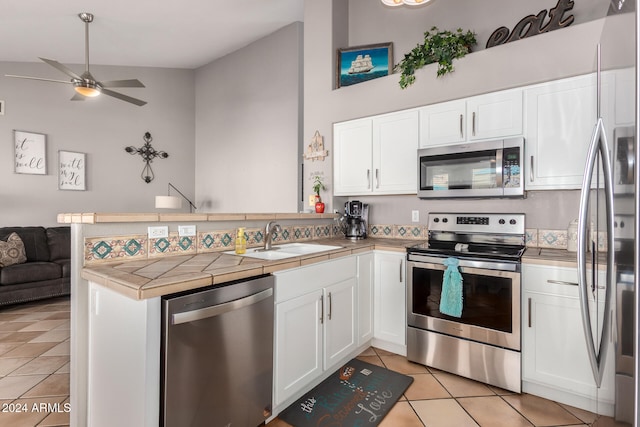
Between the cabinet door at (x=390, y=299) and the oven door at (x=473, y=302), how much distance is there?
0.29 ft

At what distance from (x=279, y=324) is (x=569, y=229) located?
6.59 ft

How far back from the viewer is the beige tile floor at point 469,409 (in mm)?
1752

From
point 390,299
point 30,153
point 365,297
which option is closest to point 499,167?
point 390,299

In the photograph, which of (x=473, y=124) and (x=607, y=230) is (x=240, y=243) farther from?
(x=473, y=124)

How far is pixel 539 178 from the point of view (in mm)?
2172

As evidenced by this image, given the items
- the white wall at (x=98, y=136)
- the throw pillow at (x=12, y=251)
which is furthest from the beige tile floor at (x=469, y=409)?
the white wall at (x=98, y=136)

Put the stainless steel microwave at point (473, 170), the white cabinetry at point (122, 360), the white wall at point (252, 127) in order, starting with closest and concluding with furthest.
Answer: the white cabinetry at point (122, 360), the stainless steel microwave at point (473, 170), the white wall at point (252, 127)

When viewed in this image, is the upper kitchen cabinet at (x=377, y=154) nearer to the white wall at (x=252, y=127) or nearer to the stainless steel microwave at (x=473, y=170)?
the stainless steel microwave at (x=473, y=170)

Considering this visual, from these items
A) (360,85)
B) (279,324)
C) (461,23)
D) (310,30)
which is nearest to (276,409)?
(279,324)

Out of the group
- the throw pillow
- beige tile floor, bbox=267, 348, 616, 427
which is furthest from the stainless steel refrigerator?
the throw pillow

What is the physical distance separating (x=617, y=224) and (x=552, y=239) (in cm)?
166

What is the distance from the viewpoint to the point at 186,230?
73.0 inches

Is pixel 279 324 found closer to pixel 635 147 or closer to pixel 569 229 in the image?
pixel 635 147

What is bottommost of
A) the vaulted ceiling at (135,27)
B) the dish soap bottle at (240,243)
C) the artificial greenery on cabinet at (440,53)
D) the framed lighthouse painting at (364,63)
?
the dish soap bottle at (240,243)
